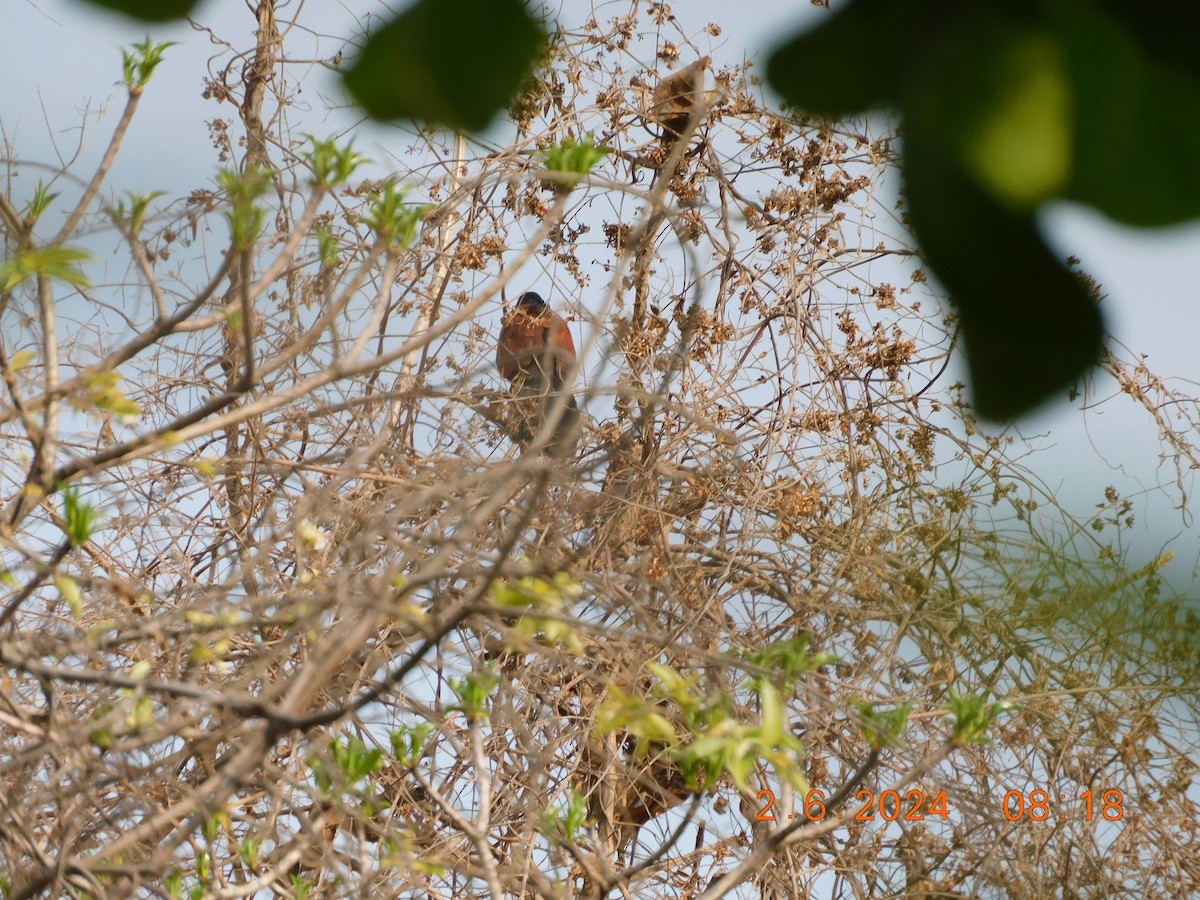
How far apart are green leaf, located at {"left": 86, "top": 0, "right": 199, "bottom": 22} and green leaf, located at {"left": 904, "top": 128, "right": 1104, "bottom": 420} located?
0.25 metres

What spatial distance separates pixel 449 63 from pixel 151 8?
3.9 inches

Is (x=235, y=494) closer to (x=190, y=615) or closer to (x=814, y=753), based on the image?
(x=190, y=615)

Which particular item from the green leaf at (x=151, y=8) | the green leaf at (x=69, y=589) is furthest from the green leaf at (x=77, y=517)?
the green leaf at (x=151, y=8)

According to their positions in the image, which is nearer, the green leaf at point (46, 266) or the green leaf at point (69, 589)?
the green leaf at point (46, 266)

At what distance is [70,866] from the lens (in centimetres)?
177

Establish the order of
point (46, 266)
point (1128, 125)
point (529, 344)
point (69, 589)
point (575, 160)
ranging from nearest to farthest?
point (1128, 125) < point (46, 266) < point (69, 589) < point (575, 160) < point (529, 344)

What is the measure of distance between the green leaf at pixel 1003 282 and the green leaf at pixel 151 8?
25 cm

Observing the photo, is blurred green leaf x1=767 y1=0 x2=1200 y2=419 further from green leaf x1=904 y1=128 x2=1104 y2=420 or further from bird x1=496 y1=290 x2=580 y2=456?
bird x1=496 y1=290 x2=580 y2=456

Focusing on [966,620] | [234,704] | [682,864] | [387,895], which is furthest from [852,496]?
[234,704]

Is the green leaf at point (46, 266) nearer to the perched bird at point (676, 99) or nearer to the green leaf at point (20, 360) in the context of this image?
the green leaf at point (20, 360)

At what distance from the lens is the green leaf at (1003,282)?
33 centimetres

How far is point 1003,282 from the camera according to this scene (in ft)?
1.11
